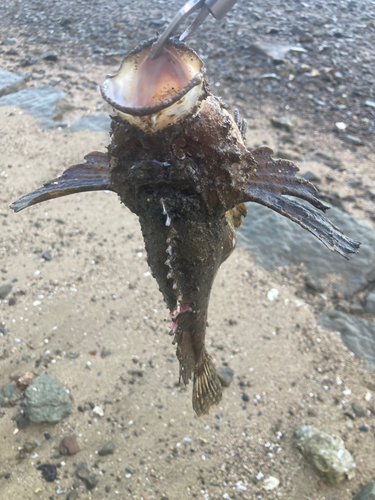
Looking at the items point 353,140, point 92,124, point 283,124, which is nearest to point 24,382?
point 92,124

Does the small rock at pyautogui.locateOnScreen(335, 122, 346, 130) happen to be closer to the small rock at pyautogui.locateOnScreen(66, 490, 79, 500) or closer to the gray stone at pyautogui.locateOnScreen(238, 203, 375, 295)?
the gray stone at pyautogui.locateOnScreen(238, 203, 375, 295)

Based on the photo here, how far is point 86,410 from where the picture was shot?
3.33m

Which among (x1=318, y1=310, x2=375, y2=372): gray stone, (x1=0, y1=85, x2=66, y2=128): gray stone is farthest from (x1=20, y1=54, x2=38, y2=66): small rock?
(x1=318, y1=310, x2=375, y2=372): gray stone

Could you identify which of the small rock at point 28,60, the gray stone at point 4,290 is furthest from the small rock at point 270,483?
the small rock at point 28,60

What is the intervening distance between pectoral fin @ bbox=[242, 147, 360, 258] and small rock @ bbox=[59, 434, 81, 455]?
94.0 inches

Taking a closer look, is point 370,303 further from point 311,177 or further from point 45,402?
point 45,402

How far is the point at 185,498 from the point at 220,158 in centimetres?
249

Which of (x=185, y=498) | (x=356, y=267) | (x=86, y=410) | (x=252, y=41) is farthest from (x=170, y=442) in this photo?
(x=252, y=41)

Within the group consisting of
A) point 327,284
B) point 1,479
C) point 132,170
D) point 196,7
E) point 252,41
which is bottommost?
point 1,479

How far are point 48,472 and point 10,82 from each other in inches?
259

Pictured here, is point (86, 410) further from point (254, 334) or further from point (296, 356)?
point (296, 356)

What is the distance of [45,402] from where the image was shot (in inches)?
128

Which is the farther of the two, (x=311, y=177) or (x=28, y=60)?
(x=28, y=60)

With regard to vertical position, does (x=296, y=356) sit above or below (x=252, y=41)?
below
